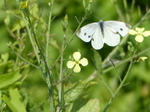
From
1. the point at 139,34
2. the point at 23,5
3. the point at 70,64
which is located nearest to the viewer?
the point at 23,5

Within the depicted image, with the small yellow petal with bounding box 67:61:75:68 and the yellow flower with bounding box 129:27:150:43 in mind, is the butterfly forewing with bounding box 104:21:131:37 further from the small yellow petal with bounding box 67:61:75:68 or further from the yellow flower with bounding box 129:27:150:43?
the small yellow petal with bounding box 67:61:75:68

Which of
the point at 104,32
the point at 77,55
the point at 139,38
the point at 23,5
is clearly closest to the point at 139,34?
the point at 139,38

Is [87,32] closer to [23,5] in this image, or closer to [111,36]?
[111,36]

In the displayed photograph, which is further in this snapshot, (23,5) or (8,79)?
(8,79)

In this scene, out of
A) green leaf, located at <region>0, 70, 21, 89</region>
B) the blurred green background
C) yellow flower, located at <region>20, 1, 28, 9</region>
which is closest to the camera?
yellow flower, located at <region>20, 1, 28, 9</region>

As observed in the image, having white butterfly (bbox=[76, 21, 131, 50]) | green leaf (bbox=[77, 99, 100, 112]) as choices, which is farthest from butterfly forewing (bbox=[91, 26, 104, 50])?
green leaf (bbox=[77, 99, 100, 112])

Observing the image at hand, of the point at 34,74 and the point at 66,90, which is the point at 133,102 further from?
the point at 66,90

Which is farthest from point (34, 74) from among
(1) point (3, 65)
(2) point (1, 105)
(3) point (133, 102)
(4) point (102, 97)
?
(2) point (1, 105)

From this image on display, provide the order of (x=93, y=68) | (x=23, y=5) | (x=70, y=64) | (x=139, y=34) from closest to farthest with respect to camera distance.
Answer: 1. (x=23, y=5)
2. (x=70, y=64)
3. (x=139, y=34)
4. (x=93, y=68)
